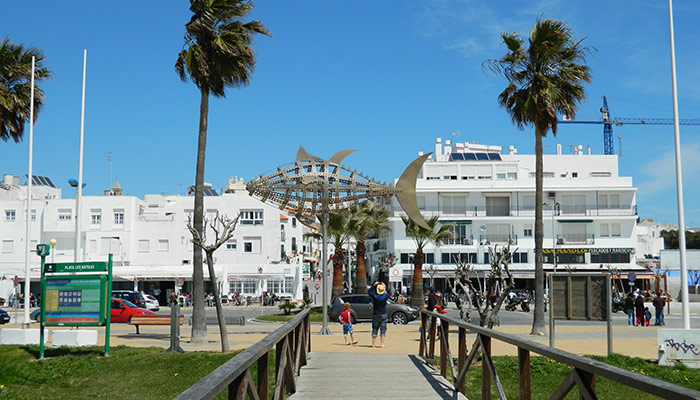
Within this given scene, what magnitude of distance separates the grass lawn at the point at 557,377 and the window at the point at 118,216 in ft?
163

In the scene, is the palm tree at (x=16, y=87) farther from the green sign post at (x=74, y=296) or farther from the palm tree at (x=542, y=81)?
the palm tree at (x=542, y=81)

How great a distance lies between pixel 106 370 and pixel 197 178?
7971 millimetres

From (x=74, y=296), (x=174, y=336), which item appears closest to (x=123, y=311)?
(x=74, y=296)

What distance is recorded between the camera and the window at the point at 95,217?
59938 mm

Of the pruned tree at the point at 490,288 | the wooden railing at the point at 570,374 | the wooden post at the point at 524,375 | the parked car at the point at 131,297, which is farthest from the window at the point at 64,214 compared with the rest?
the wooden post at the point at 524,375

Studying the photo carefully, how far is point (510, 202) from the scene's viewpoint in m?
65.0

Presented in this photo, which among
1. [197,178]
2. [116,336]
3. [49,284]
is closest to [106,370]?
[49,284]

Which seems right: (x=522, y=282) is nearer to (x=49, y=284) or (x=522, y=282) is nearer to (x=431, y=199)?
(x=431, y=199)

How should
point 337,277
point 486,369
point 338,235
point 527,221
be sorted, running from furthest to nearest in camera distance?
1. point 527,221
2. point 338,235
3. point 337,277
4. point 486,369

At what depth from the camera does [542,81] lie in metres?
25.7

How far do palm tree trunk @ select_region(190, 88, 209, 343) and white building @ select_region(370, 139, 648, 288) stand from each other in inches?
1634

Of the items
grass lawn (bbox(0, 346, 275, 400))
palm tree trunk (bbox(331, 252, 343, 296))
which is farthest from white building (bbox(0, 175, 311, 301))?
grass lawn (bbox(0, 346, 275, 400))

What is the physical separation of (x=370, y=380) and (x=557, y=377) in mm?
5960

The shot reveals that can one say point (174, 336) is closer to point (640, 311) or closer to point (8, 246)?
point (640, 311)
